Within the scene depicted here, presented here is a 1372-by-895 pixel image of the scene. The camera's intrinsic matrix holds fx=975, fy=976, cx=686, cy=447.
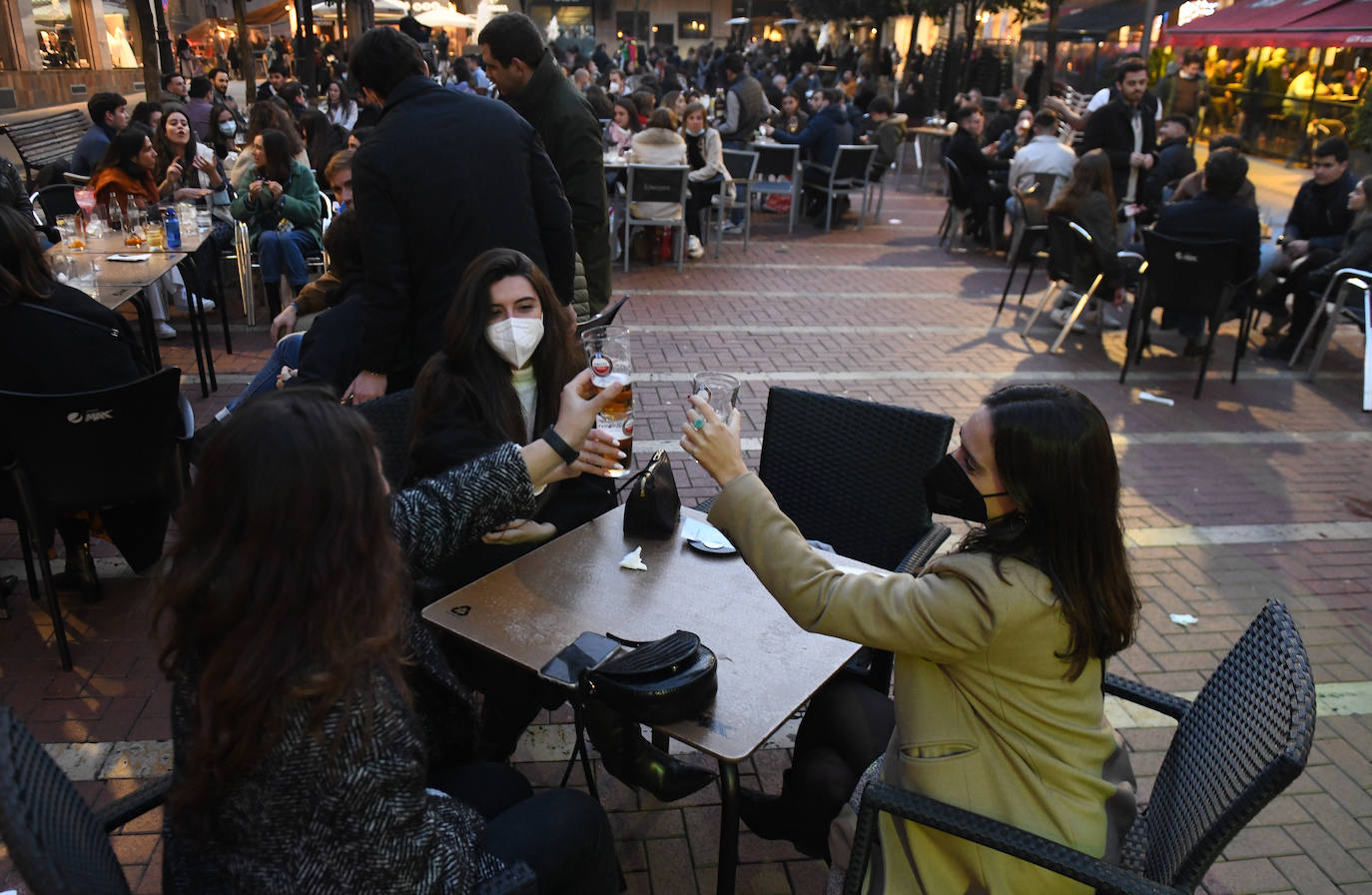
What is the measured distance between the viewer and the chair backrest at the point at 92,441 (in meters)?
3.28

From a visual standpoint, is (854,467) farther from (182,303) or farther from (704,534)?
(182,303)

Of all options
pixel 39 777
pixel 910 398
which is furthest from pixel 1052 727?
pixel 910 398

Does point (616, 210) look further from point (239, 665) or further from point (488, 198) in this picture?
point (239, 665)

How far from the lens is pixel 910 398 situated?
640 cm

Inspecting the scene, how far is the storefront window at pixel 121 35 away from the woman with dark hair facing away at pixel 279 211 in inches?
592

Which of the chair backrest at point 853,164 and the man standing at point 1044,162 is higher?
the man standing at point 1044,162

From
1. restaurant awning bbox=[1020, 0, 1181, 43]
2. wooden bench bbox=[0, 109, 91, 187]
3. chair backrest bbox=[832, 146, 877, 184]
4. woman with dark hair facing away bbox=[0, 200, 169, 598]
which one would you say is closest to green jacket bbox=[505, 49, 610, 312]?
woman with dark hair facing away bbox=[0, 200, 169, 598]

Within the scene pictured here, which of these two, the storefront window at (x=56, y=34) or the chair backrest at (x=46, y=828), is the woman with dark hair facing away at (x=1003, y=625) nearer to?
the chair backrest at (x=46, y=828)

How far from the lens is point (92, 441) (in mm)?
3398

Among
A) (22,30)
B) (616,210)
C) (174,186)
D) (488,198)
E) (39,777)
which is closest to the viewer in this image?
(39,777)

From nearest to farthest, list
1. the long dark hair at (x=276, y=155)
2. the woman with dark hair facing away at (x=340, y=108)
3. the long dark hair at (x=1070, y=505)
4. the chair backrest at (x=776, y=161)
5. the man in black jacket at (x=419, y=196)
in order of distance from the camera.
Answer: the long dark hair at (x=1070, y=505)
the man in black jacket at (x=419, y=196)
the long dark hair at (x=276, y=155)
the chair backrest at (x=776, y=161)
the woman with dark hair facing away at (x=340, y=108)

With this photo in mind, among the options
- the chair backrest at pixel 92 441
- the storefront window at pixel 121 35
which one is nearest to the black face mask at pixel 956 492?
the chair backrest at pixel 92 441

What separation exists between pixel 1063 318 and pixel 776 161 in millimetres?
4355

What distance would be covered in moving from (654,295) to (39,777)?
7647 mm
